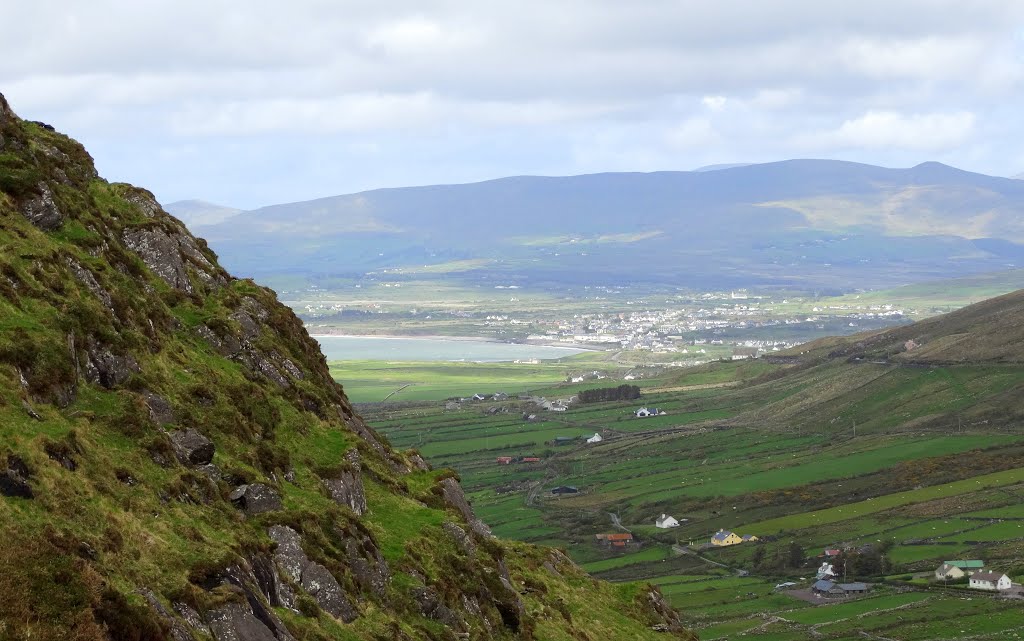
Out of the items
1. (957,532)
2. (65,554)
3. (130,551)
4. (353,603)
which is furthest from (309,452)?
(957,532)

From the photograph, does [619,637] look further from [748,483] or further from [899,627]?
[748,483]

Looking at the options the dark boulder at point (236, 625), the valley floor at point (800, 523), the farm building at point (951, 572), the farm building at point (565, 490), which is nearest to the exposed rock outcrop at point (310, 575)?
the dark boulder at point (236, 625)

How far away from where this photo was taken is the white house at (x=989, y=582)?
117812mm

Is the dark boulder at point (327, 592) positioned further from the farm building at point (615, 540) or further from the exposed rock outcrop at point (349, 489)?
the farm building at point (615, 540)

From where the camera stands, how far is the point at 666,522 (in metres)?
158

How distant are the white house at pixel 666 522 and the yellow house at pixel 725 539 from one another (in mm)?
8220

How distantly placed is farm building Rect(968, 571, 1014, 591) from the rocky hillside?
248 ft

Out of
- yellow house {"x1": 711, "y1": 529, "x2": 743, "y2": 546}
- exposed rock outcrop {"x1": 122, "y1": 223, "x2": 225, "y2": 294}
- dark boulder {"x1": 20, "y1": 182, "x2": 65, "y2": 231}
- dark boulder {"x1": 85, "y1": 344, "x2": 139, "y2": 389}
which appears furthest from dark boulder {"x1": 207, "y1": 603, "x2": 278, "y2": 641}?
yellow house {"x1": 711, "y1": 529, "x2": 743, "y2": 546}

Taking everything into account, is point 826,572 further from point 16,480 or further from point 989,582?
point 16,480

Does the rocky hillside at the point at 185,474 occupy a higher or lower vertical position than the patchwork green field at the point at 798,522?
higher

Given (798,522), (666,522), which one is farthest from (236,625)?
(798,522)

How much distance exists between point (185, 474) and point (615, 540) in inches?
4652

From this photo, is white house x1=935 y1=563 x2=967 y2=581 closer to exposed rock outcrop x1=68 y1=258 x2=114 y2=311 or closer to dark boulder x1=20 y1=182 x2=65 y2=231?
dark boulder x1=20 y1=182 x2=65 y2=231

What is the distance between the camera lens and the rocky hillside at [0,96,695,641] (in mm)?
24375
